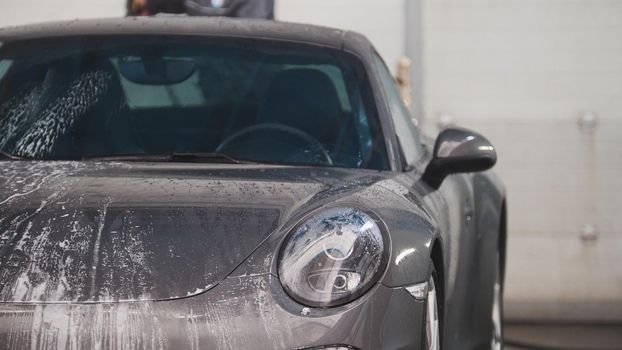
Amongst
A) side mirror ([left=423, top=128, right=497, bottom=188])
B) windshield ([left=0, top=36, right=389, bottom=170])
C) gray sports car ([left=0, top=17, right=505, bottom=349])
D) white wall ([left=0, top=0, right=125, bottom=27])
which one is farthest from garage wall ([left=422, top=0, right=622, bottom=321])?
side mirror ([left=423, top=128, right=497, bottom=188])

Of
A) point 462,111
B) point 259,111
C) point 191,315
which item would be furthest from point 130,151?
point 462,111

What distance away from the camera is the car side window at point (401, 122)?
4.97 metres

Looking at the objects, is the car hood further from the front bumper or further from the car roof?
the car roof

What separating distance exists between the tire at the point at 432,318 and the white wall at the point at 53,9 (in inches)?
215

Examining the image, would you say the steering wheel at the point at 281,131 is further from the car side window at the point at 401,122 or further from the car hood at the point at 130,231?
the car hood at the point at 130,231

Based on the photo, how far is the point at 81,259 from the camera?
3.42m

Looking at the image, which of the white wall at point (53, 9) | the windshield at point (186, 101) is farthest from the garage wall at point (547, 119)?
the windshield at point (186, 101)

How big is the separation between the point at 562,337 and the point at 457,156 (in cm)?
416

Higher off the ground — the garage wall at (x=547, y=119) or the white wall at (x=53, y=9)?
Answer: the white wall at (x=53, y=9)

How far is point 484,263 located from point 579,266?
3.68 metres

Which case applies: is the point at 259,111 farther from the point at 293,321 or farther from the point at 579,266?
the point at 579,266

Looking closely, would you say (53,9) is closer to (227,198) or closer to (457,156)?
(457,156)

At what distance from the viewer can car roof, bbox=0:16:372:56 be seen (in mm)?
5070

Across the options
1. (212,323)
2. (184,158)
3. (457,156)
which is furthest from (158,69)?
(212,323)
